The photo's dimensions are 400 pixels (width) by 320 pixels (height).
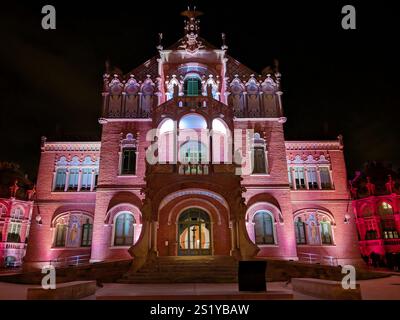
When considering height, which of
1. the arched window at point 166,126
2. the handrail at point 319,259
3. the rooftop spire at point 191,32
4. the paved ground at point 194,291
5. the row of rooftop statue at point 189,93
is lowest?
the paved ground at point 194,291

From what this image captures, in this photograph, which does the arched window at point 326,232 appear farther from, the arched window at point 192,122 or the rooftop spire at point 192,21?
the rooftop spire at point 192,21

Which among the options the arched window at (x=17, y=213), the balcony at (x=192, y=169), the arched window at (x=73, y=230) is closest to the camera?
the balcony at (x=192, y=169)

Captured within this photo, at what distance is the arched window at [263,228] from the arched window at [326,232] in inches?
178

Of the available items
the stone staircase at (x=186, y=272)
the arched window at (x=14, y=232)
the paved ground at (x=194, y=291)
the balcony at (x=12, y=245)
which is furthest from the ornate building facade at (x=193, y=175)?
the arched window at (x=14, y=232)

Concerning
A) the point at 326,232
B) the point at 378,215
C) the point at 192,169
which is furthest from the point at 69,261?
the point at 378,215

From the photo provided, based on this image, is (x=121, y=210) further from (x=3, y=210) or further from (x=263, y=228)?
(x=3, y=210)

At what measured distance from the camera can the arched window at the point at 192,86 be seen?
27.1 m

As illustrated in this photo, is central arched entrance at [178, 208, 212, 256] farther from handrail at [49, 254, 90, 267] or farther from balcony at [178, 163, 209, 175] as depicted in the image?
handrail at [49, 254, 90, 267]

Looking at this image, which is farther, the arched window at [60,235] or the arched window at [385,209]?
the arched window at [385,209]

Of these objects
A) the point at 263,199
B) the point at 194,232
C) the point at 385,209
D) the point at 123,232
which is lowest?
the point at 194,232

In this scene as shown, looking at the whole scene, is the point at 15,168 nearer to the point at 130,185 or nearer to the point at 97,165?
the point at 97,165

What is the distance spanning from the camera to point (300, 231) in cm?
2550

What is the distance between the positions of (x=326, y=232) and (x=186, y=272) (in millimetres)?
13153

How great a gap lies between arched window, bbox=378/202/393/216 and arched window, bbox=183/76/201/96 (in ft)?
106
